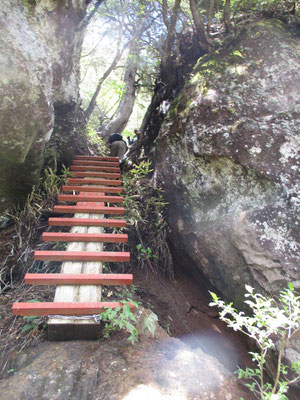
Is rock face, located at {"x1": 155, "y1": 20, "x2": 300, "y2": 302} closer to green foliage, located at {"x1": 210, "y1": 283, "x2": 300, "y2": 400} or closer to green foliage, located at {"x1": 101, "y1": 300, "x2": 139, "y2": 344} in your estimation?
green foliage, located at {"x1": 210, "y1": 283, "x2": 300, "y2": 400}

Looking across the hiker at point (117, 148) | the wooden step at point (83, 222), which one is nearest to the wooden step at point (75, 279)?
the wooden step at point (83, 222)

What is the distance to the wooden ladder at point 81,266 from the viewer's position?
2246 mm

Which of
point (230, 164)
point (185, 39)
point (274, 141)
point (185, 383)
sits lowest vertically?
point (185, 383)

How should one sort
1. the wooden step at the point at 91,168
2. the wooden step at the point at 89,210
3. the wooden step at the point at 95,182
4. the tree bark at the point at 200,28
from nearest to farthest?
the wooden step at the point at 89,210 < the wooden step at the point at 95,182 < the tree bark at the point at 200,28 < the wooden step at the point at 91,168

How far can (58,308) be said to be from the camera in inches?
88.1

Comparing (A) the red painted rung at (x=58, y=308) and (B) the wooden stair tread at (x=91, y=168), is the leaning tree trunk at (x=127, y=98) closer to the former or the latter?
(B) the wooden stair tread at (x=91, y=168)

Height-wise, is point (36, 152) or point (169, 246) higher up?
point (36, 152)

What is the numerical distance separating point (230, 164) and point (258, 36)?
2340 mm

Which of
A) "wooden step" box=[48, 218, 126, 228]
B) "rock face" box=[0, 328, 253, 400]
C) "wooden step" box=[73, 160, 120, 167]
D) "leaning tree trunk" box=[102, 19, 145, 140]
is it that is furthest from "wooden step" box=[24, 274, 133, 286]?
"leaning tree trunk" box=[102, 19, 145, 140]

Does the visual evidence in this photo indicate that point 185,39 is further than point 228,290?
Yes

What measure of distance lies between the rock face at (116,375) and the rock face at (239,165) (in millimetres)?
1046

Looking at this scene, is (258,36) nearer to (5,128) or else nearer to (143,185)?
(143,185)

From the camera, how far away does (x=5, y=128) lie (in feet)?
10.3

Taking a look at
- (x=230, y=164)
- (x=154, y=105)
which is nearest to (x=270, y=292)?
(x=230, y=164)
